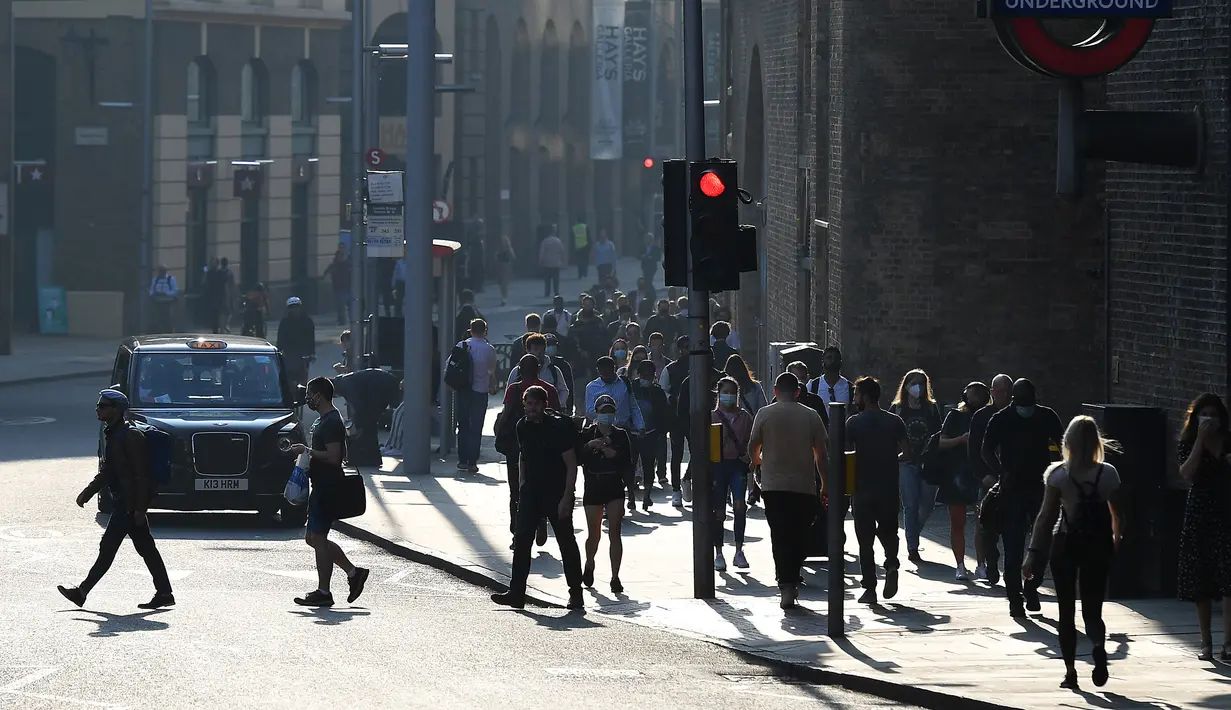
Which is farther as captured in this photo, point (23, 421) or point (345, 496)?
point (23, 421)

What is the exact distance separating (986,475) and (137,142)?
1251 inches

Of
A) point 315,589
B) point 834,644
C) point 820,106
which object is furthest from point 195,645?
point 820,106

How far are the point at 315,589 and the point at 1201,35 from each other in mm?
7442

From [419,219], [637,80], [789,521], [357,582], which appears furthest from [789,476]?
[637,80]

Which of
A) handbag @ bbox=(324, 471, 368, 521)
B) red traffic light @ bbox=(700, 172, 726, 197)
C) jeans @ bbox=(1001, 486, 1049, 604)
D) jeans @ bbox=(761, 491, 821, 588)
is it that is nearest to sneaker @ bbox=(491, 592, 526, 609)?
handbag @ bbox=(324, 471, 368, 521)

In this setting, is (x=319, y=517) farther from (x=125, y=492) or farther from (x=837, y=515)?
(x=837, y=515)

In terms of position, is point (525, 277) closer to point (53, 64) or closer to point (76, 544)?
point (53, 64)

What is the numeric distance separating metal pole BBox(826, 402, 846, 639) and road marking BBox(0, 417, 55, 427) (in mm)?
18060

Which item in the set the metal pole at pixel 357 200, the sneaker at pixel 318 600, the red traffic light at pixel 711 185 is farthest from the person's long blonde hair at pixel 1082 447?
the metal pole at pixel 357 200

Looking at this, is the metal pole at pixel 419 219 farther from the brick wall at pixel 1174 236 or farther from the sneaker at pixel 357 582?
the sneaker at pixel 357 582

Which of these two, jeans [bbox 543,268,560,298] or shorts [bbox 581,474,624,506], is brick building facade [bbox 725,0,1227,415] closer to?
shorts [bbox 581,474,624,506]

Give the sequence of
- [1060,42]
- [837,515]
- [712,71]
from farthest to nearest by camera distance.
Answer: [712,71]
[837,515]
[1060,42]

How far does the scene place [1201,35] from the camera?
15664 millimetres

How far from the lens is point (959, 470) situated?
16875 mm
